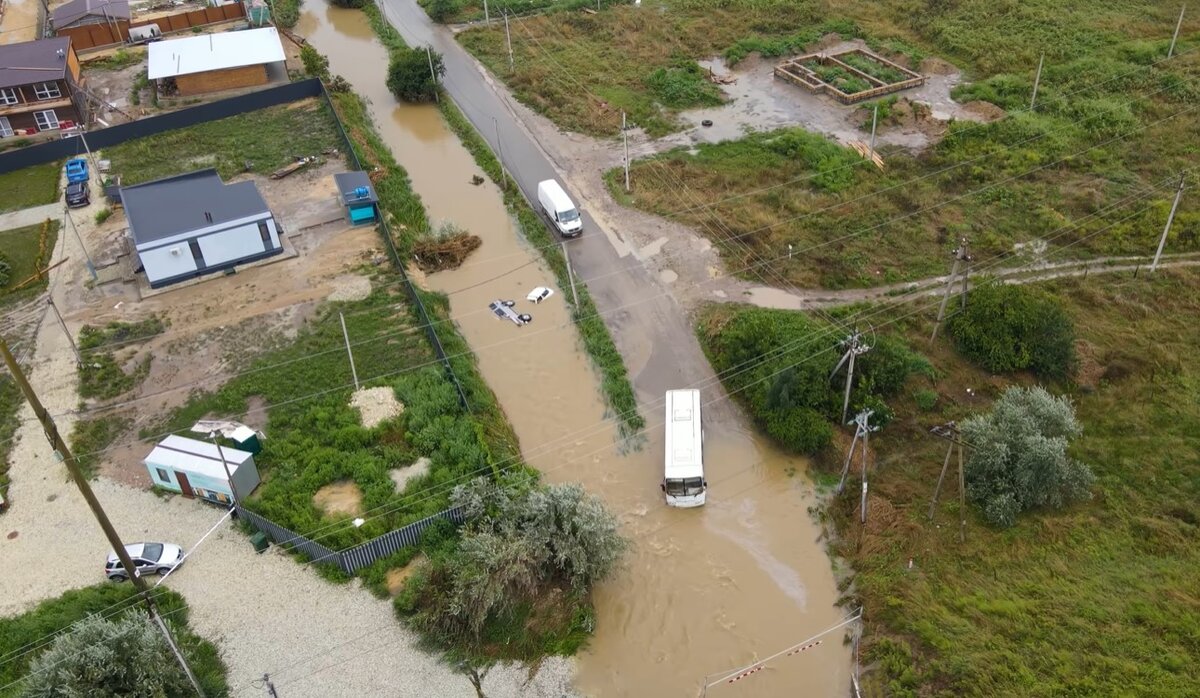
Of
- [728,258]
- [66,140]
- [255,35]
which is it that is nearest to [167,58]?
[255,35]

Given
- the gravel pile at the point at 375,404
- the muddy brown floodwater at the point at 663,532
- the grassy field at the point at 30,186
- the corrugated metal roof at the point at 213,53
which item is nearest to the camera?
the muddy brown floodwater at the point at 663,532

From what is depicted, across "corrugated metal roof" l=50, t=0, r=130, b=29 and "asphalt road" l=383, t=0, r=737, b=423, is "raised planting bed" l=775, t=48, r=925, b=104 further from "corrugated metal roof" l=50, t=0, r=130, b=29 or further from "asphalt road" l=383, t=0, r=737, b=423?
"corrugated metal roof" l=50, t=0, r=130, b=29

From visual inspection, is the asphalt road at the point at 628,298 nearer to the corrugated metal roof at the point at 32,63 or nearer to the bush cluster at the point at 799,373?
the bush cluster at the point at 799,373

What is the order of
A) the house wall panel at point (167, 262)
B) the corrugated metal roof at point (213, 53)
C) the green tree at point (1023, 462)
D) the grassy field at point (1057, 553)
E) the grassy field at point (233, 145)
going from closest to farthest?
the grassy field at point (1057, 553)
the green tree at point (1023, 462)
the house wall panel at point (167, 262)
the grassy field at point (233, 145)
the corrugated metal roof at point (213, 53)

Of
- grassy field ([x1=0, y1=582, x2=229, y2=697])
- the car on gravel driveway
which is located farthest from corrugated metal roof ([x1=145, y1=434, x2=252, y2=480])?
grassy field ([x1=0, y1=582, x2=229, y2=697])

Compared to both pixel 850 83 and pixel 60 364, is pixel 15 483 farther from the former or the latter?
pixel 850 83

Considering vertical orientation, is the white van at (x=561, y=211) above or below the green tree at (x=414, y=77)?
below

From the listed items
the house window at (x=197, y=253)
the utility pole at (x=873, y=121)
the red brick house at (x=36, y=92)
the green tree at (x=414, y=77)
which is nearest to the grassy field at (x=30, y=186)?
the red brick house at (x=36, y=92)
